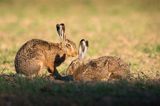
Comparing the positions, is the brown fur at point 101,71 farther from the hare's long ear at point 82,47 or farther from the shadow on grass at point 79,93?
the shadow on grass at point 79,93

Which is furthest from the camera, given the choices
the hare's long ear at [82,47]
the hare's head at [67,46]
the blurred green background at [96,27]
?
the blurred green background at [96,27]

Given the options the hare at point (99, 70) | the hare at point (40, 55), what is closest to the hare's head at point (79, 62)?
the hare at point (99, 70)

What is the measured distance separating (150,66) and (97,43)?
4.65 metres

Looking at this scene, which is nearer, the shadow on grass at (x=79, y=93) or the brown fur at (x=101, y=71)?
the shadow on grass at (x=79, y=93)

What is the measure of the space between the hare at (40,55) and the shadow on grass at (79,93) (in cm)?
104

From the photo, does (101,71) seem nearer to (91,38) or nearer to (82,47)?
(82,47)

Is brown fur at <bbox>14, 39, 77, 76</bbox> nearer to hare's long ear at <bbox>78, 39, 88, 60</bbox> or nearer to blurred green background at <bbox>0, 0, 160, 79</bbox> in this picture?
hare's long ear at <bbox>78, 39, 88, 60</bbox>

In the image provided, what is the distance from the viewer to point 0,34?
757 inches

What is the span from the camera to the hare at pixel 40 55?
10109mm

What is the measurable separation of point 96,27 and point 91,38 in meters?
3.28

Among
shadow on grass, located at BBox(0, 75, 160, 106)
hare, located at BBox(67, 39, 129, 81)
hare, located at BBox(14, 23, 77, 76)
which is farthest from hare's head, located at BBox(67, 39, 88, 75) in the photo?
shadow on grass, located at BBox(0, 75, 160, 106)

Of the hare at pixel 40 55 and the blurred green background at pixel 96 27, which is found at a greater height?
the blurred green background at pixel 96 27

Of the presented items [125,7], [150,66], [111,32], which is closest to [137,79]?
[150,66]

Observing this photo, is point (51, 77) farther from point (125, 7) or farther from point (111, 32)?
point (125, 7)
